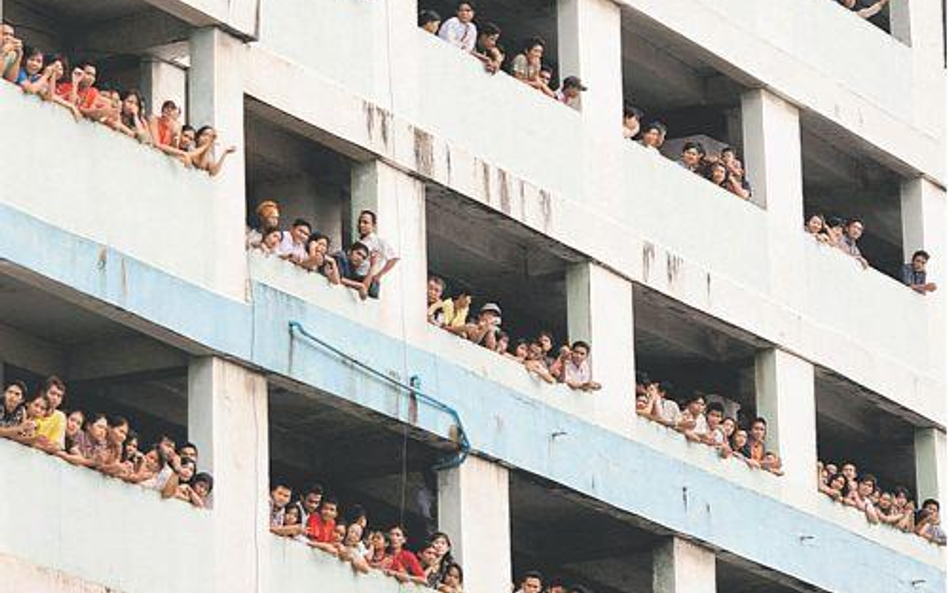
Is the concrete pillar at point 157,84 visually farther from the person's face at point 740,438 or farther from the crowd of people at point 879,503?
the crowd of people at point 879,503

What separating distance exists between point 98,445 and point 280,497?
9.17 feet

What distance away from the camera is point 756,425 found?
54.2 m

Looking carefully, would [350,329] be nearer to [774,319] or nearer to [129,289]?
[129,289]

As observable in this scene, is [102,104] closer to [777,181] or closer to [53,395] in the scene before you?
[53,395]

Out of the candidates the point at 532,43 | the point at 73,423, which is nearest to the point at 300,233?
the point at 73,423

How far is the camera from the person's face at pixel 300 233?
4691cm

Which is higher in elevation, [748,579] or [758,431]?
[758,431]

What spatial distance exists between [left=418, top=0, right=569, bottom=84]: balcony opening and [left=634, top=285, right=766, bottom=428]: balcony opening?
3.25 m

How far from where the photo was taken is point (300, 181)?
49.1m

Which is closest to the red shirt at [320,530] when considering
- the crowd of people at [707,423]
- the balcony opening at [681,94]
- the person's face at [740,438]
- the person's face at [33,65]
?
the person's face at [33,65]

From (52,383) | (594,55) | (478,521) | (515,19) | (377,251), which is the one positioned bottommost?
(52,383)

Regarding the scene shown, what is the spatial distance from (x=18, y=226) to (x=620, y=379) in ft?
35.3

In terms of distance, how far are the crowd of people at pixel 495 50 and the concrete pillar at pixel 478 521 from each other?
4.61m

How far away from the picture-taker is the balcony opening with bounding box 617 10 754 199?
5459 centimetres
